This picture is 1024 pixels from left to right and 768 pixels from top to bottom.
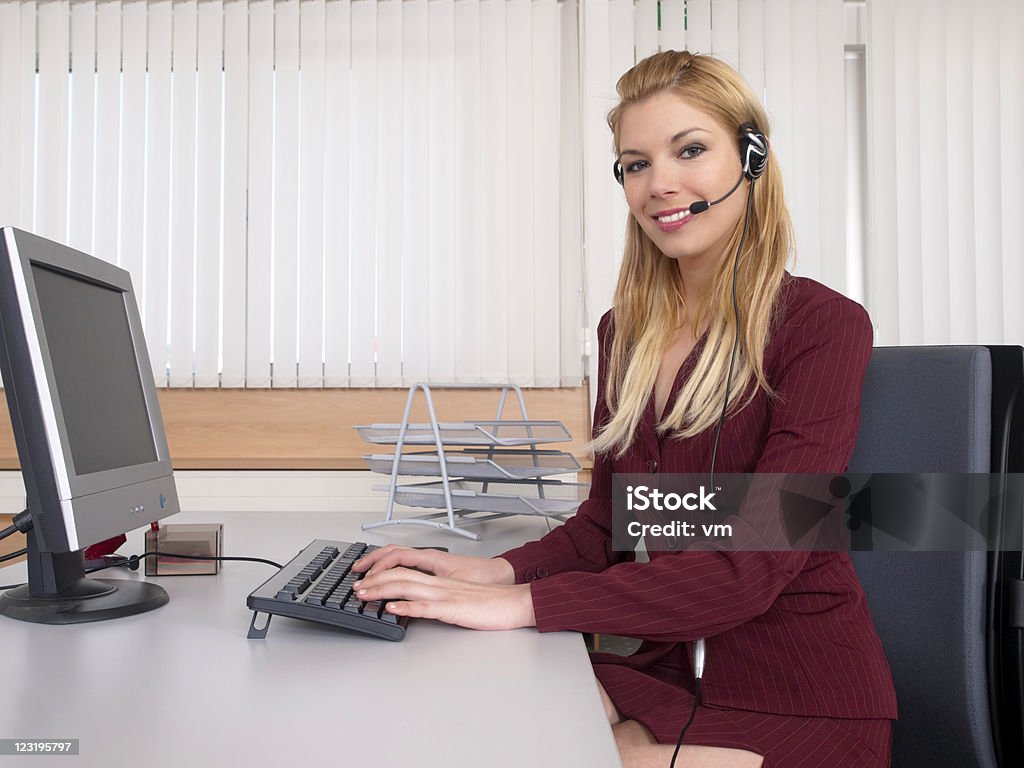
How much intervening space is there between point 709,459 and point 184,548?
0.75 m

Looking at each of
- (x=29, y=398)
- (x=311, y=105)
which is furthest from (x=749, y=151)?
(x=311, y=105)

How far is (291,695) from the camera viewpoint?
0.70 m

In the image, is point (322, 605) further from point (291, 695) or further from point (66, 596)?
point (66, 596)

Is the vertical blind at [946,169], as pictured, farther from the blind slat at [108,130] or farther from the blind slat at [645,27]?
the blind slat at [108,130]

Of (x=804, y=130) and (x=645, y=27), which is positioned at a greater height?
(x=645, y=27)

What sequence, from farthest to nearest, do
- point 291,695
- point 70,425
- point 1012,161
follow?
point 1012,161
point 70,425
point 291,695

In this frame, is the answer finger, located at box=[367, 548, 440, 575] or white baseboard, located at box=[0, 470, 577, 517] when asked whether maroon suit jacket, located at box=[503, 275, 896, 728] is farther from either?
white baseboard, located at box=[0, 470, 577, 517]

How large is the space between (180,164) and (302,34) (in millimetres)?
640

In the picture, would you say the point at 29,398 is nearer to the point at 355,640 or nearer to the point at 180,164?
the point at 355,640

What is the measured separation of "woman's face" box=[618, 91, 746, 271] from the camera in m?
1.12

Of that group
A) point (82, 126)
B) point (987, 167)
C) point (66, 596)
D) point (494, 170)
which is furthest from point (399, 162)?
point (66, 596)

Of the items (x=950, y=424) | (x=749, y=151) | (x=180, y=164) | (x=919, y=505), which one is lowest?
(x=919, y=505)

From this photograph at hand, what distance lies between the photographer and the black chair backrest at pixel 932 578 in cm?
104

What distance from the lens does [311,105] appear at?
3.09 m
